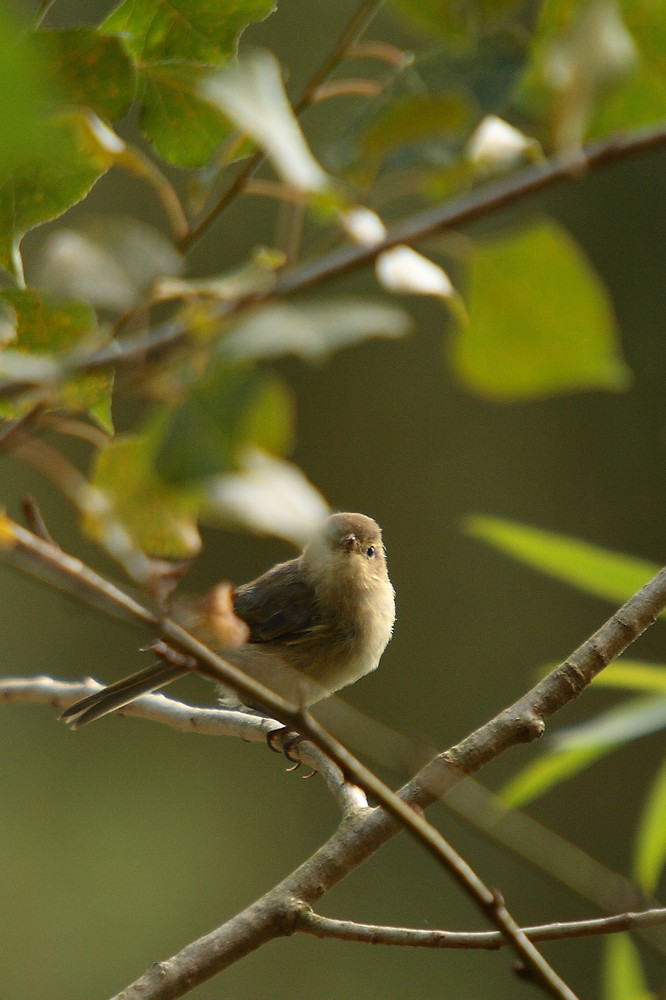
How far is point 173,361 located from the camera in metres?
0.44

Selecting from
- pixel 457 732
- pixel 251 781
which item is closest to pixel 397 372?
pixel 457 732

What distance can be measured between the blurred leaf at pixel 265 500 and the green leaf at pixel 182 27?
0.37 m

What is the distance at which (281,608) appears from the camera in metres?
2.95

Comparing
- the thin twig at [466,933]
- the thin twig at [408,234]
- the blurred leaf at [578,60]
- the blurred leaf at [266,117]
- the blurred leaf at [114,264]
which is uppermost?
the blurred leaf at [266,117]

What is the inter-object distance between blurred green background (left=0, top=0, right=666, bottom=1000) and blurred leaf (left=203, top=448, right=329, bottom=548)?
221 inches

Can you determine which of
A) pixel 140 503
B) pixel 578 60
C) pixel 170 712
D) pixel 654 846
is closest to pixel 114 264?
pixel 140 503

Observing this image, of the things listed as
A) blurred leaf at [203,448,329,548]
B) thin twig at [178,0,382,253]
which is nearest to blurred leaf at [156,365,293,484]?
blurred leaf at [203,448,329,548]

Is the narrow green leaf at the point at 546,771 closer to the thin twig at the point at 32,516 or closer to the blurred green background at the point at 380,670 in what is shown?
the thin twig at the point at 32,516

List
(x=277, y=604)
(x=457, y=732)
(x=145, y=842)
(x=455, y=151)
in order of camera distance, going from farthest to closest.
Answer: (x=145, y=842)
(x=457, y=732)
(x=277, y=604)
(x=455, y=151)

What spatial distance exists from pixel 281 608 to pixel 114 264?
2.48 m

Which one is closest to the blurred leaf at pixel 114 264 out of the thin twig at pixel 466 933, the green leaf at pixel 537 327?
the green leaf at pixel 537 327

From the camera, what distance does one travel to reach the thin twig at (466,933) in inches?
45.4

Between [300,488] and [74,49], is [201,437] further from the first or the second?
[74,49]

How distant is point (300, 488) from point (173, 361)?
78mm
